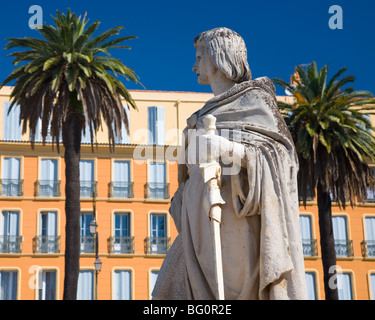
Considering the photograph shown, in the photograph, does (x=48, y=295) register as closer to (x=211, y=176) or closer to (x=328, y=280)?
(x=328, y=280)

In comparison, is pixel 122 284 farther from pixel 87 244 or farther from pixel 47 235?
pixel 47 235

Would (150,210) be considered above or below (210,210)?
above

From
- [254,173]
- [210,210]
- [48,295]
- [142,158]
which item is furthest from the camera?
[142,158]

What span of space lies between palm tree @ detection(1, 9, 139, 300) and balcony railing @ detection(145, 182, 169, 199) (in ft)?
72.8

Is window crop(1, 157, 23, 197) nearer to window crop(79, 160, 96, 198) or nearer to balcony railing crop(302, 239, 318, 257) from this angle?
window crop(79, 160, 96, 198)

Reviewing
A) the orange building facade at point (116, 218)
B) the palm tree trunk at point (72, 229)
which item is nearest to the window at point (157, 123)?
the orange building facade at point (116, 218)

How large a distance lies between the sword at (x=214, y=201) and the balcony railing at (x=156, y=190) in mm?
55981

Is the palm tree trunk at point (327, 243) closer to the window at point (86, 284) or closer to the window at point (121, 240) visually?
the window at point (121, 240)

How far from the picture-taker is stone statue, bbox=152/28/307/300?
5.73m

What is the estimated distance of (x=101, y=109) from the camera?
3938 centimetres

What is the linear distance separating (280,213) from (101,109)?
34.0 m

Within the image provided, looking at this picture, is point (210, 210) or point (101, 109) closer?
point (210, 210)

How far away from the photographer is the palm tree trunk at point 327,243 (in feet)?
128

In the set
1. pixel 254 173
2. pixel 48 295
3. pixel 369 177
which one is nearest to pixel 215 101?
pixel 254 173
